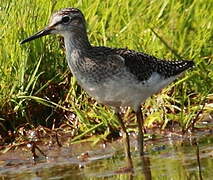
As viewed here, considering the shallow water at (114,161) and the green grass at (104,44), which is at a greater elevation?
the green grass at (104,44)

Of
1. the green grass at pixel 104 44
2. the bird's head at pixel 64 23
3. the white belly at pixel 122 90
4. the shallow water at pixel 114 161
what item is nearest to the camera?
the shallow water at pixel 114 161

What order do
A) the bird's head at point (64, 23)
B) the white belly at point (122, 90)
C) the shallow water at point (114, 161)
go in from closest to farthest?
the shallow water at point (114, 161), the white belly at point (122, 90), the bird's head at point (64, 23)

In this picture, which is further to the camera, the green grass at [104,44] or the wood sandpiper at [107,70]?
the green grass at [104,44]

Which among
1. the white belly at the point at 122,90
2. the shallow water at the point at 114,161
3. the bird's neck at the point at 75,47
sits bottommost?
the shallow water at the point at 114,161

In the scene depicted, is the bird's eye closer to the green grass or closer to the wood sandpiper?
the wood sandpiper

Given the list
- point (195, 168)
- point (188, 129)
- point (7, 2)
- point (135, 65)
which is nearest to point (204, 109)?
point (188, 129)

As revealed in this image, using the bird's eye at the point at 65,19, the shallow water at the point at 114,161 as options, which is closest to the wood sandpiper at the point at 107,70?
the bird's eye at the point at 65,19

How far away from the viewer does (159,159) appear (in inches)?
327

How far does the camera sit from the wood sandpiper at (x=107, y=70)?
A: 8.33 meters

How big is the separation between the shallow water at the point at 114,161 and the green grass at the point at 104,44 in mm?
233

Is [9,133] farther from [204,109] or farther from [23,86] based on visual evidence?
[204,109]

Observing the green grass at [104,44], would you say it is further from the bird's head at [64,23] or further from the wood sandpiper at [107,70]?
the bird's head at [64,23]

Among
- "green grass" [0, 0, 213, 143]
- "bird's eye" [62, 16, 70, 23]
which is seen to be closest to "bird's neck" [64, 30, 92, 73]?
"bird's eye" [62, 16, 70, 23]

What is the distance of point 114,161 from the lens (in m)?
8.50
